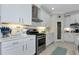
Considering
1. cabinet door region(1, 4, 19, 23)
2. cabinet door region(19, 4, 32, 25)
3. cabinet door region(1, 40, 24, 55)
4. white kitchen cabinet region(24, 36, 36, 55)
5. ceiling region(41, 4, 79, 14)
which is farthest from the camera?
ceiling region(41, 4, 79, 14)

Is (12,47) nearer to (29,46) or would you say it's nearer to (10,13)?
(10,13)

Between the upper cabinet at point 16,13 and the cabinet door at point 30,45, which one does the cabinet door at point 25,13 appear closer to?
the upper cabinet at point 16,13

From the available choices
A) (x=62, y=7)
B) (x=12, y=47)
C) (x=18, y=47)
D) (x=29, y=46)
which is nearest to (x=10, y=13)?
(x=18, y=47)

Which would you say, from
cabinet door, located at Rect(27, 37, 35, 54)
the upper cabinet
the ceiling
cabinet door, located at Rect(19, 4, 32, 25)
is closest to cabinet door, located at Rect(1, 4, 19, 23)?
the upper cabinet

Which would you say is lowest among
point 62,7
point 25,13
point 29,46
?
point 29,46

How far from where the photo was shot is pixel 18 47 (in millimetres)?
4012

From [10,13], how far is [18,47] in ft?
3.19

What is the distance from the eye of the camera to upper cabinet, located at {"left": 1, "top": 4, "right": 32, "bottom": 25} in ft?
12.7

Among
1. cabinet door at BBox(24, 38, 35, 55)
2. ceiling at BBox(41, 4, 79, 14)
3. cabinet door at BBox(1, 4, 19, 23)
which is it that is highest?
ceiling at BBox(41, 4, 79, 14)

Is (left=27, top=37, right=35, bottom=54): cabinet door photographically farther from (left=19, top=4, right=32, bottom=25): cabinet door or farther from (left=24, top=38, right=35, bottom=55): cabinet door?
(left=19, top=4, right=32, bottom=25): cabinet door

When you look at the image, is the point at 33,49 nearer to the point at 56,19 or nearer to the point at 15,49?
the point at 15,49

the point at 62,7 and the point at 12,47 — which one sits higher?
the point at 62,7
